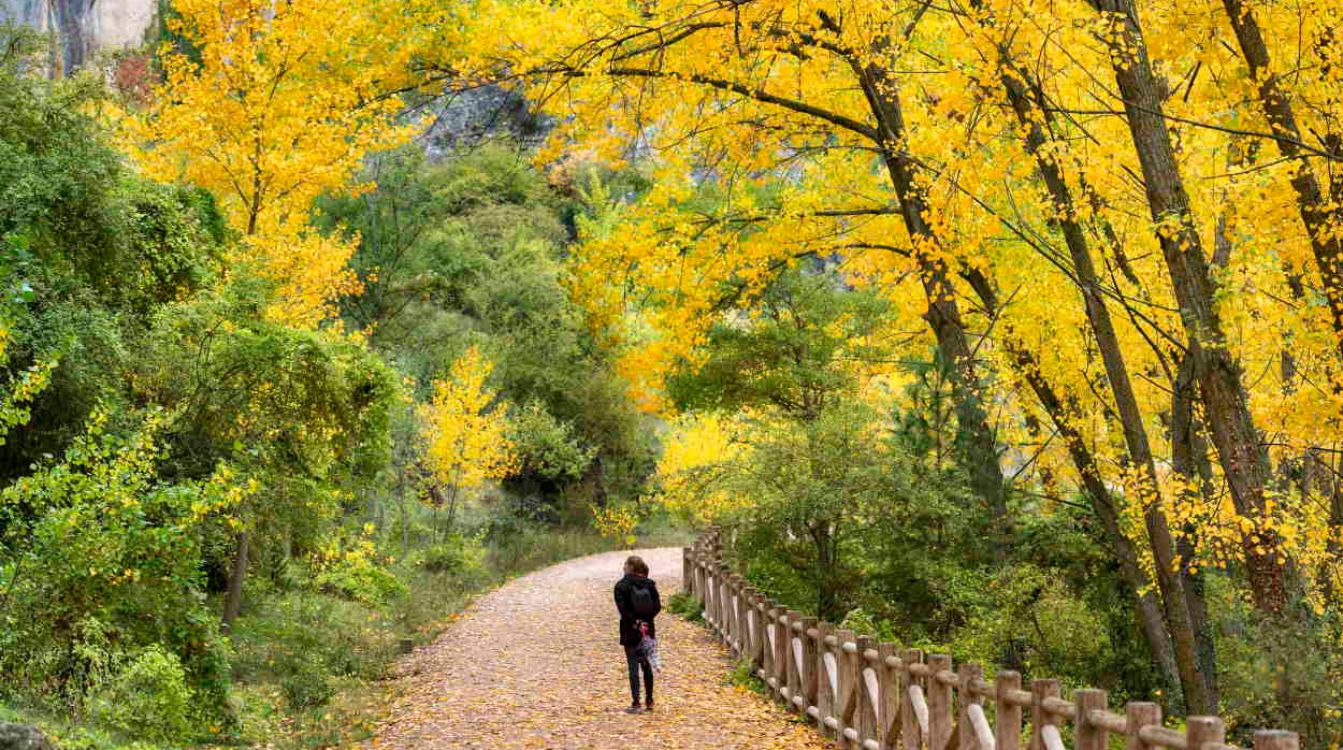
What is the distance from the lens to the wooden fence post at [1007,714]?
20.7 feet

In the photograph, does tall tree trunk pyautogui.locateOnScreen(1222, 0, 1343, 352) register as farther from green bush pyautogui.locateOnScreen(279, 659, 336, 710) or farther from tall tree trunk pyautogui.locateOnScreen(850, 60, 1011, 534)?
green bush pyautogui.locateOnScreen(279, 659, 336, 710)

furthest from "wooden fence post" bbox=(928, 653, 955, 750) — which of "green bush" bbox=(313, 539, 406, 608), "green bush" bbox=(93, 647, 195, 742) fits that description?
"green bush" bbox=(313, 539, 406, 608)

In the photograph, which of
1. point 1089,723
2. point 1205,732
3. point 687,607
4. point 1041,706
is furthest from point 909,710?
point 687,607

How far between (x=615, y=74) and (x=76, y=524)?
5935 mm

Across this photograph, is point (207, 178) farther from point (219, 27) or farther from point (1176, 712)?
point (1176, 712)

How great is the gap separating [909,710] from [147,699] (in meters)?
5.13

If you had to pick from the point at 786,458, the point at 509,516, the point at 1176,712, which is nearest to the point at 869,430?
the point at 786,458

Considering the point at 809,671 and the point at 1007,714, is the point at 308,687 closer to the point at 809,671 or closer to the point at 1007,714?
the point at 809,671

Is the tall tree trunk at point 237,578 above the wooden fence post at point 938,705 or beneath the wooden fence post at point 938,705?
above

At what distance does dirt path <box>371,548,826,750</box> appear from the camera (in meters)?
9.13

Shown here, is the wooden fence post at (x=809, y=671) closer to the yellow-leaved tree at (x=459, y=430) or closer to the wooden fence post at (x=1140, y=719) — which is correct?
the wooden fence post at (x=1140, y=719)

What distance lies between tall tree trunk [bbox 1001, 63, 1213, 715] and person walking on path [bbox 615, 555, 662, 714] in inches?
163

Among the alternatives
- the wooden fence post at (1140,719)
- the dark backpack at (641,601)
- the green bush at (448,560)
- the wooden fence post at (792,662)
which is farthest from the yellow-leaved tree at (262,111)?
the green bush at (448,560)

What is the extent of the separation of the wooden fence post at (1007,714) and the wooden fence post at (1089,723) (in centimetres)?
66
